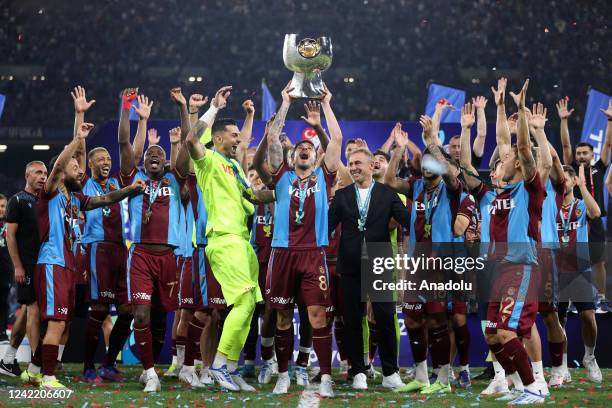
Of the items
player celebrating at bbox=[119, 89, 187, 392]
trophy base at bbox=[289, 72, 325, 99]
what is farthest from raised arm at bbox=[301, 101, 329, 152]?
player celebrating at bbox=[119, 89, 187, 392]

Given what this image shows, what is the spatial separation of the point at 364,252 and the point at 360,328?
2.11 ft

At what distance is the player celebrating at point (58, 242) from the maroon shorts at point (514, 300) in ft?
10.3

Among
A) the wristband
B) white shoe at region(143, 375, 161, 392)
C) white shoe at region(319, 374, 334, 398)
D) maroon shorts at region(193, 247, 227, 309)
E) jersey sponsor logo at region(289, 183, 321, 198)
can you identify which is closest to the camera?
white shoe at region(319, 374, 334, 398)

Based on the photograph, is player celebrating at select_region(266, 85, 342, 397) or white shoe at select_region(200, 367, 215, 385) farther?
white shoe at select_region(200, 367, 215, 385)

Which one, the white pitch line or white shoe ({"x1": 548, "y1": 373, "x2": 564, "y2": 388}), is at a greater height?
the white pitch line

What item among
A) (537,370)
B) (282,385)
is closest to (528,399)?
(537,370)

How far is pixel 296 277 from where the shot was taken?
6840 mm

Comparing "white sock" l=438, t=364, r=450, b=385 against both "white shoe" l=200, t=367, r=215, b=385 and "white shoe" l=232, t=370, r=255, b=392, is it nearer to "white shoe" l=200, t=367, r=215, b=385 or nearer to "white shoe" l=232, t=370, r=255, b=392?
"white shoe" l=232, t=370, r=255, b=392

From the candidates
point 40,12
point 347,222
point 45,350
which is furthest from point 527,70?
point 45,350

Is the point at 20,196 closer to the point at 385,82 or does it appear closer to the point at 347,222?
the point at 347,222

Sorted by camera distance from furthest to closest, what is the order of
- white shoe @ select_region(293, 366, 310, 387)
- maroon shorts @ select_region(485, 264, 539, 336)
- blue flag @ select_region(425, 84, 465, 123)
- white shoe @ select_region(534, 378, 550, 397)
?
1. blue flag @ select_region(425, 84, 465, 123)
2. white shoe @ select_region(293, 366, 310, 387)
3. white shoe @ select_region(534, 378, 550, 397)
4. maroon shorts @ select_region(485, 264, 539, 336)

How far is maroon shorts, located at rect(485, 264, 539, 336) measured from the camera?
6043 mm

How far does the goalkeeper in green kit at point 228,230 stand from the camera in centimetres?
661

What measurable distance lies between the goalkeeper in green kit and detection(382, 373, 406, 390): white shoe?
114 cm
